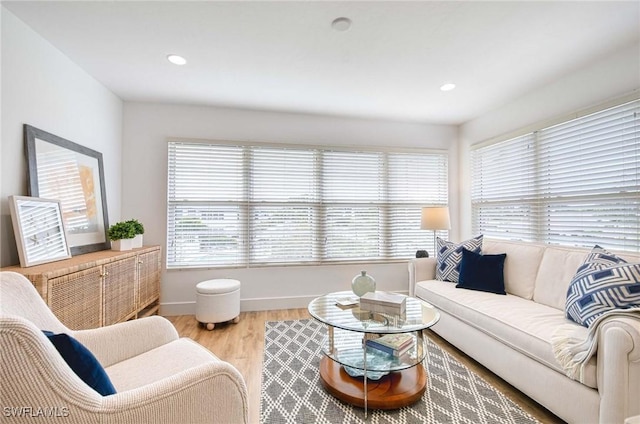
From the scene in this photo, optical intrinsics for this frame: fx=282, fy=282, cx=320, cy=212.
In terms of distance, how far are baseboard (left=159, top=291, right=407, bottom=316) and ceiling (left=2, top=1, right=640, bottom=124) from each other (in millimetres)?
2413

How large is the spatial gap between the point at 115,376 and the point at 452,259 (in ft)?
9.61

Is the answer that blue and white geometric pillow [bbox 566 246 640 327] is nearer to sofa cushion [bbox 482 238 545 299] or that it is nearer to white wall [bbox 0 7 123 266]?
sofa cushion [bbox 482 238 545 299]

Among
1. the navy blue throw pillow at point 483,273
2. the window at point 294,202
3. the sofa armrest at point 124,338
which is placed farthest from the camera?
the window at point 294,202

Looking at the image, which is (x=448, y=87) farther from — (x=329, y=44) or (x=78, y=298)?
(x=78, y=298)

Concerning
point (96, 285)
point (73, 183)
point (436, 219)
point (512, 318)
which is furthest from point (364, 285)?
point (73, 183)

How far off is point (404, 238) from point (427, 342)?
1627 mm

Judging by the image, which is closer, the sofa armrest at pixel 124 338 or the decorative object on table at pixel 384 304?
the sofa armrest at pixel 124 338

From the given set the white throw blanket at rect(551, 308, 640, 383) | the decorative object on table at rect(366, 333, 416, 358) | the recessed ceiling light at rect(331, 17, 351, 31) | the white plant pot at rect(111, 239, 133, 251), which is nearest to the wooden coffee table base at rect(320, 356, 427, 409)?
the decorative object on table at rect(366, 333, 416, 358)

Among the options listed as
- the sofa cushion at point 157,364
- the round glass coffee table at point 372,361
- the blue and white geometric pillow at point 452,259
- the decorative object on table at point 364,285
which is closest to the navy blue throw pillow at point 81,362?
the sofa cushion at point 157,364

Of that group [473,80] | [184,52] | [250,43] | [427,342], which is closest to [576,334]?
[427,342]

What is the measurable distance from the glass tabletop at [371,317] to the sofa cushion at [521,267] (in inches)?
40.4

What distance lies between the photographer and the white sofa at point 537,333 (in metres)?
1.33

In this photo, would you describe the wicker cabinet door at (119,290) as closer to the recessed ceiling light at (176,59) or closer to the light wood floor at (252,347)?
the light wood floor at (252,347)

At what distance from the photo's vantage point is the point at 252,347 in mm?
2561
